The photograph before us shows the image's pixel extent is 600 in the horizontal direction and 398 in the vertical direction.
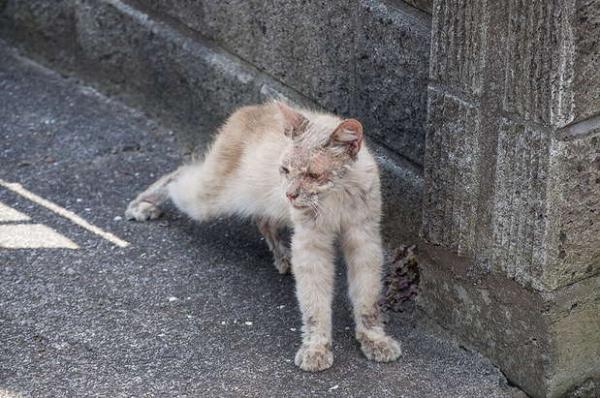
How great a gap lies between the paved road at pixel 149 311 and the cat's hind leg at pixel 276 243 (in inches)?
1.9

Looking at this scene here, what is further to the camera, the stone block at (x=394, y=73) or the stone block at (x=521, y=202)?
the stone block at (x=394, y=73)

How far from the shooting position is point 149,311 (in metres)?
4.52

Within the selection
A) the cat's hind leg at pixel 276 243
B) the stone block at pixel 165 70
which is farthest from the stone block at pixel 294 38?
the cat's hind leg at pixel 276 243

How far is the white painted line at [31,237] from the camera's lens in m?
5.00

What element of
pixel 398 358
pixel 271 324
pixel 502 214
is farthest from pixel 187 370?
pixel 502 214

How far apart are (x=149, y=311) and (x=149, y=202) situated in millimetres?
898

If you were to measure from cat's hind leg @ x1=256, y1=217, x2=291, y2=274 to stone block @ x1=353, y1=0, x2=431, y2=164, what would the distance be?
25.8 inches

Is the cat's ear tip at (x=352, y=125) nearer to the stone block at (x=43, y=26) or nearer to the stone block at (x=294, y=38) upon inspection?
the stone block at (x=294, y=38)

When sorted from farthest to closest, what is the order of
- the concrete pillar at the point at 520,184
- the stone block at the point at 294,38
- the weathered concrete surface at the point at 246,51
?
the stone block at the point at 294,38 < the weathered concrete surface at the point at 246,51 < the concrete pillar at the point at 520,184

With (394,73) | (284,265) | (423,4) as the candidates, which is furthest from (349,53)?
(284,265)

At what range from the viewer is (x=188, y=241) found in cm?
513

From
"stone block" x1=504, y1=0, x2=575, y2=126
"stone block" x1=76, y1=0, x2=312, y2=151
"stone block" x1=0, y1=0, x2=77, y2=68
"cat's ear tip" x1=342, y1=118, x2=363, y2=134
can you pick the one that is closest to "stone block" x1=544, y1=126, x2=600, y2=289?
"stone block" x1=504, y1=0, x2=575, y2=126

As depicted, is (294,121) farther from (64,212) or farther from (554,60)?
(64,212)

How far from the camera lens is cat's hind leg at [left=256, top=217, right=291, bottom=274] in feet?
16.0
